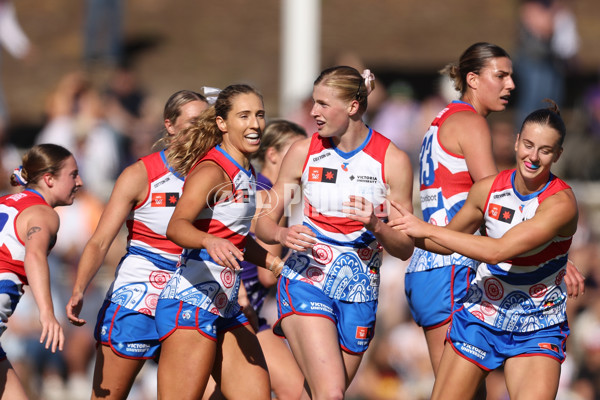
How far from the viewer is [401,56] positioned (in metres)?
20.6

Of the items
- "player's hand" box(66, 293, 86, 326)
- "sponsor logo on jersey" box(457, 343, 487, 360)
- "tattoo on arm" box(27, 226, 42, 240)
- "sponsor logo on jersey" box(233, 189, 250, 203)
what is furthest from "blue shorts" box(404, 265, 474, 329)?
"tattoo on arm" box(27, 226, 42, 240)

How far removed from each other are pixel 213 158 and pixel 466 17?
724 inches

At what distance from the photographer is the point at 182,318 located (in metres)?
5.12

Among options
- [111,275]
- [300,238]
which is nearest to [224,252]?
[300,238]

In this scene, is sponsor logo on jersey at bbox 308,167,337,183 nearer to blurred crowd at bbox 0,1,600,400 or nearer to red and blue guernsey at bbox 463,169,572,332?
red and blue guernsey at bbox 463,169,572,332

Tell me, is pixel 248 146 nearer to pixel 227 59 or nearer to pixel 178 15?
pixel 227 59

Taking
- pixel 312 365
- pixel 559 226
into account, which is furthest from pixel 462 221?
pixel 312 365

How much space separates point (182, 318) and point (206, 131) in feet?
3.50

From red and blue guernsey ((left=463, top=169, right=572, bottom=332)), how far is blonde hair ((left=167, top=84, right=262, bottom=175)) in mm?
1526

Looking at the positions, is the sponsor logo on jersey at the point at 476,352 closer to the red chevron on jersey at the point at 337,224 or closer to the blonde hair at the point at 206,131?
the red chevron on jersey at the point at 337,224

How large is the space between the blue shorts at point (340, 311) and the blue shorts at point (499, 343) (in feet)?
1.78

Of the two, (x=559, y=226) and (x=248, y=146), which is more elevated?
(x=248, y=146)

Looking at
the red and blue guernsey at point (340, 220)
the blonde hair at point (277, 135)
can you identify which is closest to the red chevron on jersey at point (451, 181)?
the red and blue guernsey at point (340, 220)

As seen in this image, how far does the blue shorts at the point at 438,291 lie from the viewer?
561 cm
